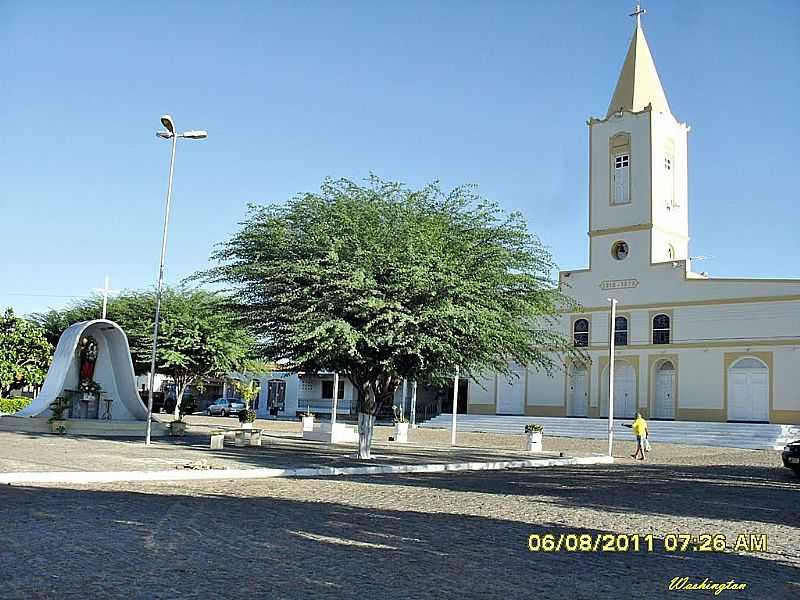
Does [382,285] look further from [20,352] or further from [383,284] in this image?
[20,352]

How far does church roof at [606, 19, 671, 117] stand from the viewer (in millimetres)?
48938

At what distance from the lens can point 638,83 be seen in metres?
49.5

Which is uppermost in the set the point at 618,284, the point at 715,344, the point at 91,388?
the point at 618,284

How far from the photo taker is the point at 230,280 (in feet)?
70.6

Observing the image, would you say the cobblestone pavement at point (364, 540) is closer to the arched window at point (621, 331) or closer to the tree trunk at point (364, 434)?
the tree trunk at point (364, 434)

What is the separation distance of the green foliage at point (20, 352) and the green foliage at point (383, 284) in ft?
81.6

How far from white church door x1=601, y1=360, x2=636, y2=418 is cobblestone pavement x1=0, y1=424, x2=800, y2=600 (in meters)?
29.7

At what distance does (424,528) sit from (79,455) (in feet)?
41.2

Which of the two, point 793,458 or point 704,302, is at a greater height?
point 704,302

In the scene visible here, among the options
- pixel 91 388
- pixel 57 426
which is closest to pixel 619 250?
pixel 91 388

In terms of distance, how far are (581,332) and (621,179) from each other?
900cm

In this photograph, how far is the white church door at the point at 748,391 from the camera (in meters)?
41.4

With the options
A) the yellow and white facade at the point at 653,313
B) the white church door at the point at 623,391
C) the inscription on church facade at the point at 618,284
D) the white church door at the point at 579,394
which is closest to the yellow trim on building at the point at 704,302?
the yellow and white facade at the point at 653,313

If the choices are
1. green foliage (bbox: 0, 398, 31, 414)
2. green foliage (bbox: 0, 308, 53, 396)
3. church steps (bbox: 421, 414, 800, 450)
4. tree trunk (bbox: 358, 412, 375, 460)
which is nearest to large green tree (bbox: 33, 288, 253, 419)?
green foliage (bbox: 0, 308, 53, 396)
